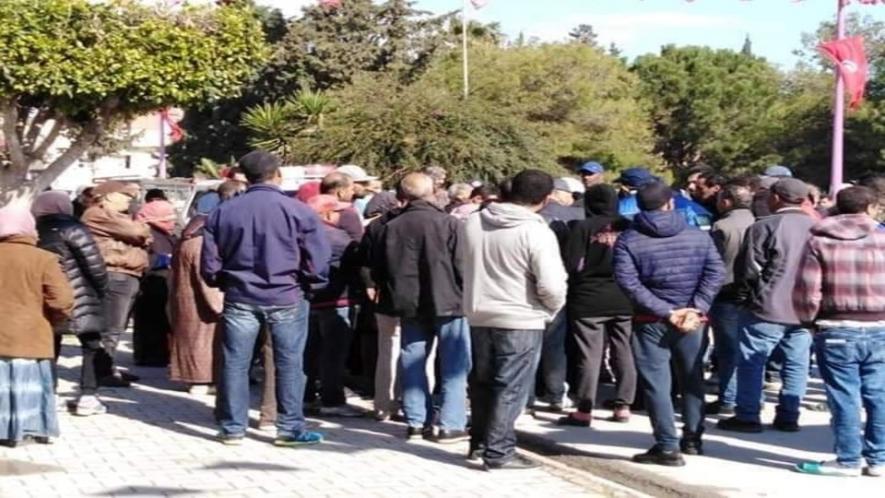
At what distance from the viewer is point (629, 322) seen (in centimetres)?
968

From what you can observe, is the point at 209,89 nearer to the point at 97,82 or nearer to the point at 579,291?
the point at 97,82

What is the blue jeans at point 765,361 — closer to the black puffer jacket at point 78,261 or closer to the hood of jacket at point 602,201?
the hood of jacket at point 602,201

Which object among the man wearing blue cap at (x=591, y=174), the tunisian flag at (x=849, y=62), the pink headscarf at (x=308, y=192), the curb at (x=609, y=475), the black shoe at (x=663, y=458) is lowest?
the curb at (x=609, y=475)

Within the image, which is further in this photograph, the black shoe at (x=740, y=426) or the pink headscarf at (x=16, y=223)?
the black shoe at (x=740, y=426)

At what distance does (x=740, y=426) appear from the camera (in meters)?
9.37

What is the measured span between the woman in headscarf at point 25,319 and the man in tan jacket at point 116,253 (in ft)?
5.70

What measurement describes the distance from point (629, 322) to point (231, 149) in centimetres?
4409

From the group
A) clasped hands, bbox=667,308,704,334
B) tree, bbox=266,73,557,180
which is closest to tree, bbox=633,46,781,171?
tree, bbox=266,73,557,180

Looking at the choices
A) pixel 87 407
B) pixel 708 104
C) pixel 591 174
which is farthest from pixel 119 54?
pixel 708 104

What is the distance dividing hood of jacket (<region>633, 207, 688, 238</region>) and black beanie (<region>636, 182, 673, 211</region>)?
4cm

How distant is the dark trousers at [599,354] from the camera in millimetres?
9562

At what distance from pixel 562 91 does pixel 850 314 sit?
130 feet

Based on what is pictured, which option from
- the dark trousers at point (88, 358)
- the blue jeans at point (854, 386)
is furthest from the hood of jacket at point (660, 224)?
the dark trousers at point (88, 358)

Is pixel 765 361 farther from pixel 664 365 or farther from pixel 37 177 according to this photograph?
pixel 37 177
